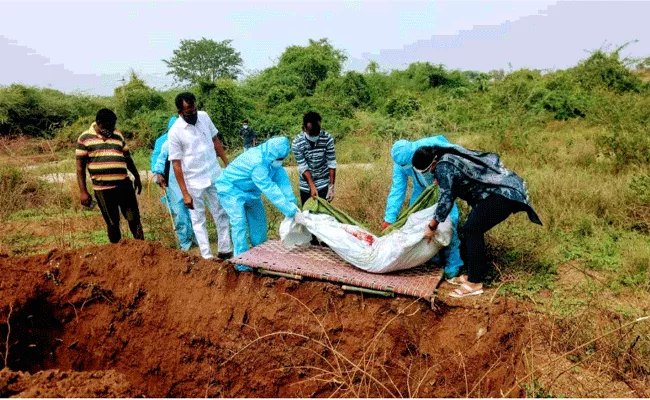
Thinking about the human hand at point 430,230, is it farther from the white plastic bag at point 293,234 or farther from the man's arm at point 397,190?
the white plastic bag at point 293,234

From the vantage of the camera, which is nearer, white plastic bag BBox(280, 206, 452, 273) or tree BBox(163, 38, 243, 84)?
white plastic bag BBox(280, 206, 452, 273)

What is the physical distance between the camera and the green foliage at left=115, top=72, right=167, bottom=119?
18.0m

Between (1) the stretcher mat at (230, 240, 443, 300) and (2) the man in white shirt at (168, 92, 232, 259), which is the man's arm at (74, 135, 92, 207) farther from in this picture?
(1) the stretcher mat at (230, 240, 443, 300)

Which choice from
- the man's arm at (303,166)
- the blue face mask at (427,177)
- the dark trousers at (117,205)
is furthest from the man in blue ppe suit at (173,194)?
the blue face mask at (427,177)

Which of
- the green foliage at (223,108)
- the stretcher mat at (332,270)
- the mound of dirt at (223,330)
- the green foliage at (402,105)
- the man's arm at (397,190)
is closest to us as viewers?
the mound of dirt at (223,330)

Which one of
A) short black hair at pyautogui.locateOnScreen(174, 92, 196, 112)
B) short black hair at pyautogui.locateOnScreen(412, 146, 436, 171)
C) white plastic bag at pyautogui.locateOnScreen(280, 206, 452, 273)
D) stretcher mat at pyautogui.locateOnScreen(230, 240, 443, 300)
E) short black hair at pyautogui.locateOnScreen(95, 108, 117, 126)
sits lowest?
stretcher mat at pyautogui.locateOnScreen(230, 240, 443, 300)

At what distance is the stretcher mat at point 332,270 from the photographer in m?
3.61

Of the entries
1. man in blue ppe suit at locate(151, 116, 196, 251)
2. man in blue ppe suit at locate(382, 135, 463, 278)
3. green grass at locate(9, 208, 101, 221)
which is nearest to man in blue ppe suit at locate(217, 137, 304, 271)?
man in blue ppe suit at locate(151, 116, 196, 251)

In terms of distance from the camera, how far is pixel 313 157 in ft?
16.7

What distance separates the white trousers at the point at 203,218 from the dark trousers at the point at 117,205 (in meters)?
0.71

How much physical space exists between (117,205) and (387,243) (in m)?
3.03

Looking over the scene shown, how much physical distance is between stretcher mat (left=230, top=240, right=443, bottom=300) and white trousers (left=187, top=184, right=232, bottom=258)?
0.63 m

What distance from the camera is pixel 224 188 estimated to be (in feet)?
15.1

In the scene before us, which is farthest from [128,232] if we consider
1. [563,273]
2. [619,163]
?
[619,163]
